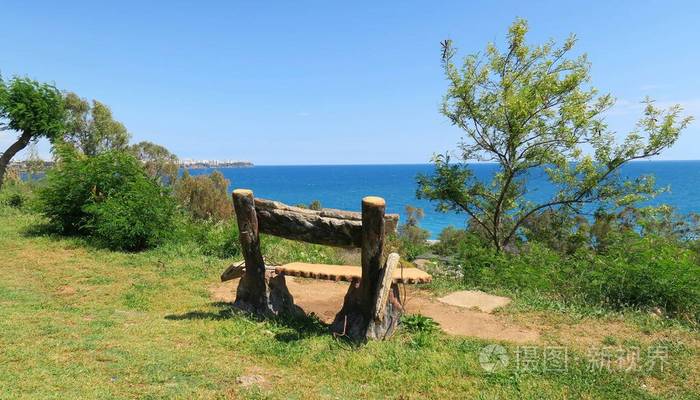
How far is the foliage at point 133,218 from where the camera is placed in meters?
10.9

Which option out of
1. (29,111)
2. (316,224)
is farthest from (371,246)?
(29,111)

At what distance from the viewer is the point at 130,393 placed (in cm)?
382

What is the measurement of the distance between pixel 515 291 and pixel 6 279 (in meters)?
8.98

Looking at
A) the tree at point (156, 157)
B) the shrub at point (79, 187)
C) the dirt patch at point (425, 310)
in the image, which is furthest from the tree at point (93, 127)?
the dirt patch at point (425, 310)

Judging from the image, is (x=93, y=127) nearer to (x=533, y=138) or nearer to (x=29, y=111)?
(x=29, y=111)

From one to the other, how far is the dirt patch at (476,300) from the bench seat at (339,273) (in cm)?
147

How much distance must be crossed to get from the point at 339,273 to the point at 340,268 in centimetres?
Result: 41

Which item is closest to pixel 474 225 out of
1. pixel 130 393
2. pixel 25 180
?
pixel 130 393

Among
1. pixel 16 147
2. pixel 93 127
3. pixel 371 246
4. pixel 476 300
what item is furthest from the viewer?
pixel 93 127

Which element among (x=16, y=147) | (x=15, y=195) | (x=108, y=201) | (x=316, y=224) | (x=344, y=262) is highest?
(x=16, y=147)

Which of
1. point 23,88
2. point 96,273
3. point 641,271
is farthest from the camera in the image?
point 23,88

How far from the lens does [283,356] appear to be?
4.82m

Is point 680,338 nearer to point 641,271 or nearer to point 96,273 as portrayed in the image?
point 641,271

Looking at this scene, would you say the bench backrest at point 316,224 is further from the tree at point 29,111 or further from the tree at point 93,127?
the tree at point 93,127
